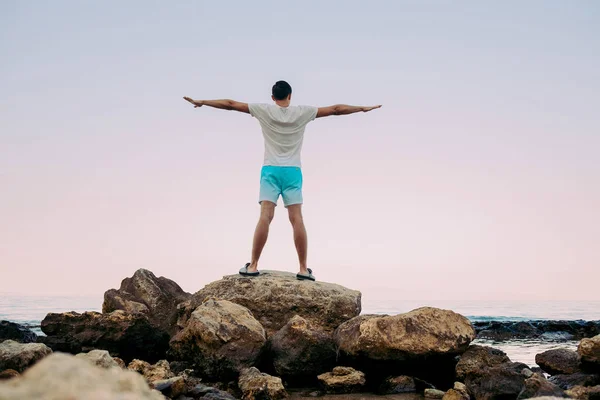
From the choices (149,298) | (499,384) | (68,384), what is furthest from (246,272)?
(68,384)

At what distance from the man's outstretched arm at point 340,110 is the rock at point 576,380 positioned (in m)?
4.83

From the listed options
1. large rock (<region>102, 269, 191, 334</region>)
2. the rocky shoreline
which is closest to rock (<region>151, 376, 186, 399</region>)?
the rocky shoreline

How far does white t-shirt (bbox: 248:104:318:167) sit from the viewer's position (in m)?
10.4

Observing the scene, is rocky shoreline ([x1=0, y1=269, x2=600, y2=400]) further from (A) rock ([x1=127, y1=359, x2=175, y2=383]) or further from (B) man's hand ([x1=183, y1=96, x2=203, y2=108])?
(B) man's hand ([x1=183, y1=96, x2=203, y2=108])

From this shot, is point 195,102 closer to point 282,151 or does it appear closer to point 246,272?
point 282,151

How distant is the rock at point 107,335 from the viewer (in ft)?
30.3

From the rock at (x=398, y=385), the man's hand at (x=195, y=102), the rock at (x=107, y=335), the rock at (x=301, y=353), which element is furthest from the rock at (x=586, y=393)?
the man's hand at (x=195, y=102)

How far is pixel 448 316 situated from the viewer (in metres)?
8.25

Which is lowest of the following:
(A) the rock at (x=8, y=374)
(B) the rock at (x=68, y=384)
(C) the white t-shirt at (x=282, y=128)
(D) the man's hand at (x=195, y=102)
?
(A) the rock at (x=8, y=374)

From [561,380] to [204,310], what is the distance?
452 cm

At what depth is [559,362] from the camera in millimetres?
8844

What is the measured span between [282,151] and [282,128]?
0.37m

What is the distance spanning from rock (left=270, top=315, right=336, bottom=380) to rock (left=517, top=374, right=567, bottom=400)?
2639mm

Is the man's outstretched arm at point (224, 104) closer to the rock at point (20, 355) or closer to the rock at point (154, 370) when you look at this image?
the rock at point (154, 370)
